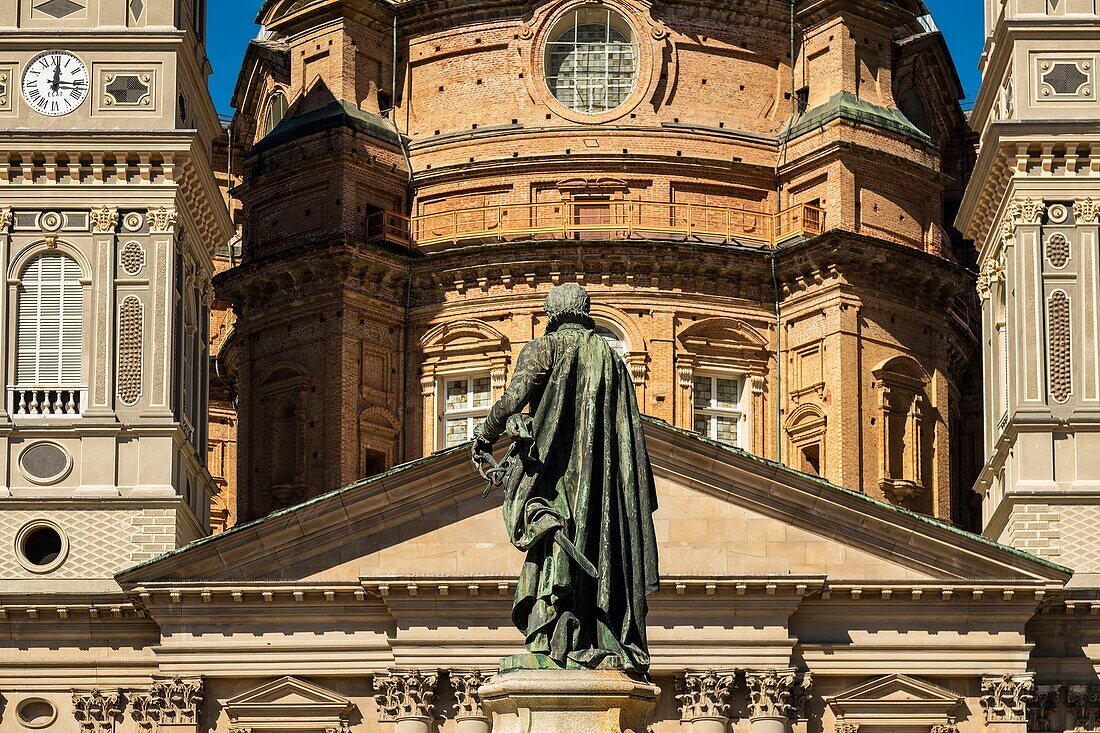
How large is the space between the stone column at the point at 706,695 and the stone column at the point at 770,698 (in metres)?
0.41

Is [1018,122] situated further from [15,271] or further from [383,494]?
[15,271]

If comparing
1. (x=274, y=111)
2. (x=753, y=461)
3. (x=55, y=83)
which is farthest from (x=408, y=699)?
(x=274, y=111)

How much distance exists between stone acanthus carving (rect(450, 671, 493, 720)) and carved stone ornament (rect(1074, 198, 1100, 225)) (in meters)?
13.9

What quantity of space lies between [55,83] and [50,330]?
15.3 feet

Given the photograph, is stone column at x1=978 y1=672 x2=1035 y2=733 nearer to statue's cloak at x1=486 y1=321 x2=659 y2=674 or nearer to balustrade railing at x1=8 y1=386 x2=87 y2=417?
balustrade railing at x1=8 y1=386 x2=87 y2=417

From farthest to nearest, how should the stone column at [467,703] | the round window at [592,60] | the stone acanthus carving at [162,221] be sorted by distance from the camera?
the round window at [592,60], the stone acanthus carving at [162,221], the stone column at [467,703]

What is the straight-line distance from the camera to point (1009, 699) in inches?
1994

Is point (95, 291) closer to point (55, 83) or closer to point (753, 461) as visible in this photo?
point (55, 83)

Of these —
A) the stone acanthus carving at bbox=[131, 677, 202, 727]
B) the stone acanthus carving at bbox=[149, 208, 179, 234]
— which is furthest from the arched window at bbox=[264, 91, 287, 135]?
the stone acanthus carving at bbox=[131, 677, 202, 727]

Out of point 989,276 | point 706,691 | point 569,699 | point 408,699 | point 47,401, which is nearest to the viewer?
point 569,699

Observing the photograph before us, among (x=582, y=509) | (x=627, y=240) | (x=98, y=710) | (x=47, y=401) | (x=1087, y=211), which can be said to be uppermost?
(x=627, y=240)

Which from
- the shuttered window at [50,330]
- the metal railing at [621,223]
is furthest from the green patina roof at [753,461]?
the metal railing at [621,223]

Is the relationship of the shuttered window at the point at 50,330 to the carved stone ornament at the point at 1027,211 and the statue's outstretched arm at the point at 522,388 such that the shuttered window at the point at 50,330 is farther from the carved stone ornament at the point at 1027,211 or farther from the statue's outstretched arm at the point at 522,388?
the statue's outstretched arm at the point at 522,388

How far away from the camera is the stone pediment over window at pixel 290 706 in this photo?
168 feet
